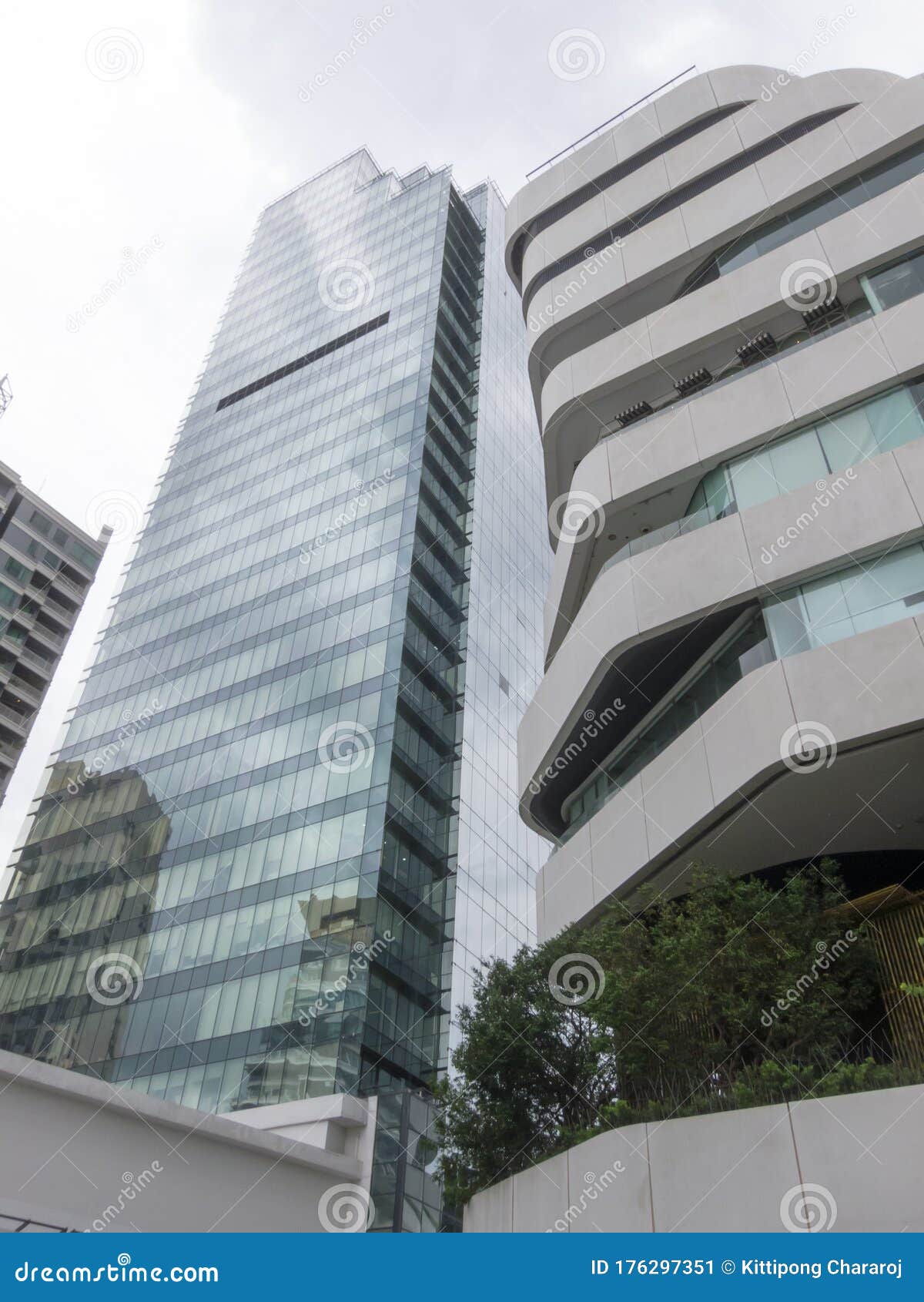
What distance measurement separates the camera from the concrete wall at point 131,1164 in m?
13.7

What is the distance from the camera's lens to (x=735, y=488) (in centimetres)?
1812

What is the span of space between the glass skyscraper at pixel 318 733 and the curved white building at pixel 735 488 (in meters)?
17.4

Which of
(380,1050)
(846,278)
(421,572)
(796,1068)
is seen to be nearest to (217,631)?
(421,572)

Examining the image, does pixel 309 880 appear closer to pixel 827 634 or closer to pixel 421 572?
pixel 421 572

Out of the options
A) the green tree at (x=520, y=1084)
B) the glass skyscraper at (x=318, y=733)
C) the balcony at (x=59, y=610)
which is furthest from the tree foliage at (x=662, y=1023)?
the balcony at (x=59, y=610)

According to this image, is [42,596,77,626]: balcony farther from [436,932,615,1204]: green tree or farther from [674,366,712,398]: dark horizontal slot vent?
[436,932,615,1204]: green tree

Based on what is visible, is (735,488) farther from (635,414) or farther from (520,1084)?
(520,1084)

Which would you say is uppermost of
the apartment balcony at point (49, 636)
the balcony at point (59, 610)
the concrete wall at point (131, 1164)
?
the balcony at point (59, 610)

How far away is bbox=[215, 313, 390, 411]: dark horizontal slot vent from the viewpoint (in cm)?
6750

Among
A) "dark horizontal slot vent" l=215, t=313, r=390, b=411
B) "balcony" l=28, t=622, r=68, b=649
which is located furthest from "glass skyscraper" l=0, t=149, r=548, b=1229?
"balcony" l=28, t=622, r=68, b=649

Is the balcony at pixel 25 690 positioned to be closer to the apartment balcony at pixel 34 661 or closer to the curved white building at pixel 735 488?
the apartment balcony at pixel 34 661

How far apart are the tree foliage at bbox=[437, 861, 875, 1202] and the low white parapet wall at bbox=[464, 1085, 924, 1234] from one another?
0.55 metres

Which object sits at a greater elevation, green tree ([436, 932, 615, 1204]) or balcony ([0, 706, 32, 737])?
balcony ([0, 706, 32, 737])

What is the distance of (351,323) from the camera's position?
2726 inches
